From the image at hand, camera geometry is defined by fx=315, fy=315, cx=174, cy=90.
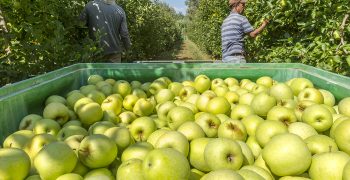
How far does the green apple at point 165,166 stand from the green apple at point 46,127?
3.42 ft

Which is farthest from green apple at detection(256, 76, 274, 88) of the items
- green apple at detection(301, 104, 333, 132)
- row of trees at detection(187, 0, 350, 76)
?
green apple at detection(301, 104, 333, 132)

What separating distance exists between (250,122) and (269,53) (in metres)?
3.30

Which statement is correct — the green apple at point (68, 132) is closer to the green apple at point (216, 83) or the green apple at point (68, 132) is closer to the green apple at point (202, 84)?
the green apple at point (202, 84)

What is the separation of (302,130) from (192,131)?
0.73 meters

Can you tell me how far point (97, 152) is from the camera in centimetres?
170

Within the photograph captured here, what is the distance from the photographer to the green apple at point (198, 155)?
1.85 metres

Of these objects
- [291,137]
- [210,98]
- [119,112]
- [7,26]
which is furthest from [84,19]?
[291,137]

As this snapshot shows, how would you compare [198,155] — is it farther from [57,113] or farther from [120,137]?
[57,113]

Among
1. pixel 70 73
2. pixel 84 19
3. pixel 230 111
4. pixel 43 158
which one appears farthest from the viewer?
pixel 84 19

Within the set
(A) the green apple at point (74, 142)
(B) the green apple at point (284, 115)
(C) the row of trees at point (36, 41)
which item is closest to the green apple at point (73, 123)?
(A) the green apple at point (74, 142)

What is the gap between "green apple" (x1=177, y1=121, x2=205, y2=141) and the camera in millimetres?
2080

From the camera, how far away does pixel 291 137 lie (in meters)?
1.77

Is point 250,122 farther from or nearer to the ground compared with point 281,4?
nearer to the ground

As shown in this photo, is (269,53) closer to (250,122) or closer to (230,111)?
(230,111)
